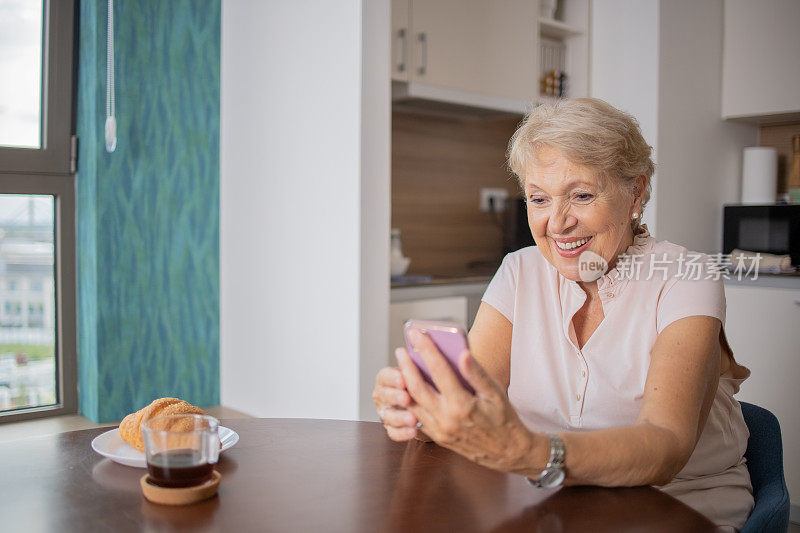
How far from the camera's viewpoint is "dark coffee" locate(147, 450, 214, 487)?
95 centimetres

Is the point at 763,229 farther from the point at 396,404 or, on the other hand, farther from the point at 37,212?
the point at 37,212

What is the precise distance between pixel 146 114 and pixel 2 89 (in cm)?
51

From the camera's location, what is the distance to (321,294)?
9.13ft

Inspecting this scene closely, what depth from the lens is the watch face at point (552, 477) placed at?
989mm

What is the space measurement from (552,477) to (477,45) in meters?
2.56

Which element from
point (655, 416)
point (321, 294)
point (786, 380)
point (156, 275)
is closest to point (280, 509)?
point (655, 416)

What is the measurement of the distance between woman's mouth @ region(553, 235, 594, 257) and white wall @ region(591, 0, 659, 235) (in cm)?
189

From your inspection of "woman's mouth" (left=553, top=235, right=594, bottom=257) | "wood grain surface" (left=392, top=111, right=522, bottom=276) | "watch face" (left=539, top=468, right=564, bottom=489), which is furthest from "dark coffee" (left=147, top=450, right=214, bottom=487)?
"wood grain surface" (left=392, top=111, right=522, bottom=276)

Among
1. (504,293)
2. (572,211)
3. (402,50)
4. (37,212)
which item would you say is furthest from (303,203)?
(572,211)

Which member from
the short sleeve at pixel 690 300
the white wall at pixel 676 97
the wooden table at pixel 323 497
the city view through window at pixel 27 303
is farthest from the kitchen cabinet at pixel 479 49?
the wooden table at pixel 323 497

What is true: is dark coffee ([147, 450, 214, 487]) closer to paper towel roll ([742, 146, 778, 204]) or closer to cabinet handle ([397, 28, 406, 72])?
cabinet handle ([397, 28, 406, 72])

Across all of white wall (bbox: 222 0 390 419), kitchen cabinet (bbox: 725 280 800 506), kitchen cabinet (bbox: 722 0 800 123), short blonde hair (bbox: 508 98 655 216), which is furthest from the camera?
kitchen cabinet (bbox: 722 0 800 123)

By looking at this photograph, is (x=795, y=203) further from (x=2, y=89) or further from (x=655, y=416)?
(x=2, y=89)

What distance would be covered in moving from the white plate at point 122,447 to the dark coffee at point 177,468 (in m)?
0.13
